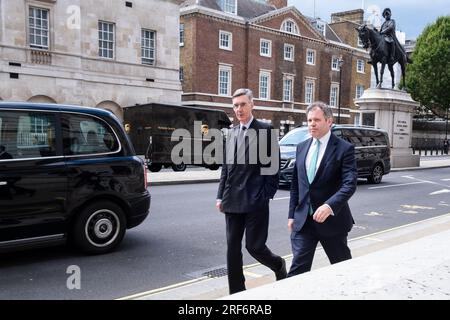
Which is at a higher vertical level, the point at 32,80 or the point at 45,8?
the point at 45,8

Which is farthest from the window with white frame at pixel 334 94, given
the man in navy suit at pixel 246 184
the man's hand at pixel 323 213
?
the man's hand at pixel 323 213

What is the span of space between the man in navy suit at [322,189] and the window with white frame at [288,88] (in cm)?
4212

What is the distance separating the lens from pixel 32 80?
81.6ft

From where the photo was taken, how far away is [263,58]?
4300 centimetres

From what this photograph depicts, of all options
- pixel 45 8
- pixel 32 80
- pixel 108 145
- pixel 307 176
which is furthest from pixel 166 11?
pixel 307 176

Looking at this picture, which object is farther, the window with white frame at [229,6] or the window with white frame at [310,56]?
the window with white frame at [310,56]

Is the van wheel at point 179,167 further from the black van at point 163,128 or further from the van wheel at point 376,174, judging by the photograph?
the van wheel at point 376,174

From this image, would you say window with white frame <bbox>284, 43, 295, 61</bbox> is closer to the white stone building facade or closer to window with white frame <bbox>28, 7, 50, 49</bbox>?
the white stone building facade

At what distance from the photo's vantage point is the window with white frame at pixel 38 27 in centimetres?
2502

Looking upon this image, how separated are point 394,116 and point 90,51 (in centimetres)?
1721

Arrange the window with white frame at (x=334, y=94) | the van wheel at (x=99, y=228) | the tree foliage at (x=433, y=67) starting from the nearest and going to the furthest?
the van wheel at (x=99, y=228) < the tree foliage at (x=433, y=67) < the window with white frame at (x=334, y=94)

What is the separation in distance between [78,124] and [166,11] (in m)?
26.6
